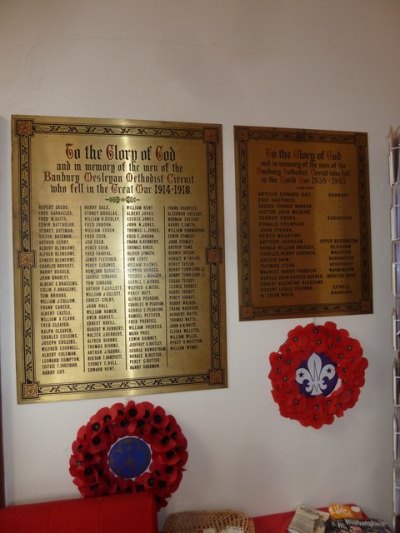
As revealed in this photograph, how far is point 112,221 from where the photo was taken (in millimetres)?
1376

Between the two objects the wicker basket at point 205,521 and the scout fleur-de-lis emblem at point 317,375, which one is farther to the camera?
the scout fleur-de-lis emblem at point 317,375

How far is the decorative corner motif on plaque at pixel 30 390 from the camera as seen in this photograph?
4.32ft

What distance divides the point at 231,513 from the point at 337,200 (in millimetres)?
1411

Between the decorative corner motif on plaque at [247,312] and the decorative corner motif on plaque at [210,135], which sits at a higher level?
the decorative corner motif on plaque at [210,135]

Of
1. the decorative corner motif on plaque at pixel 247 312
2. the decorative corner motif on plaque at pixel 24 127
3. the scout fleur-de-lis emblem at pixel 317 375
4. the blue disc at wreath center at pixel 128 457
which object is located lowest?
the blue disc at wreath center at pixel 128 457

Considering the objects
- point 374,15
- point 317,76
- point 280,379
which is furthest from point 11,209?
point 374,15

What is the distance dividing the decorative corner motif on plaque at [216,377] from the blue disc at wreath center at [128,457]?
0.36 m

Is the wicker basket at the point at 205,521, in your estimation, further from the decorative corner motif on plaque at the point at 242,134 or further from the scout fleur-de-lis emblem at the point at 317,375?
the decorative corner motif on plaque at the point at 242,134

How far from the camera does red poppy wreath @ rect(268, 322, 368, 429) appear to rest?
57.2 inches

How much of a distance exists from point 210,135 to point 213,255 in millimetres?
512

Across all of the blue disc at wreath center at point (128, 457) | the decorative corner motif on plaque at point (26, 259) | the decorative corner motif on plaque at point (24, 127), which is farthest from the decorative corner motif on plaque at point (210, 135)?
the blue disc at wreath center at point (128, 457)

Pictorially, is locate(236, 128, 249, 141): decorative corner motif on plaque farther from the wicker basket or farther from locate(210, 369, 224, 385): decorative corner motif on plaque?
the wicker basket

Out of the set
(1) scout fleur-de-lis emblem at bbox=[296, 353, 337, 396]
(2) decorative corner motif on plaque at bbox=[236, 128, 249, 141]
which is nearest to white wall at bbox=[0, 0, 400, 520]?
(2) decorative corner motif on plaque at bbox=[236, 128, 249, 141]

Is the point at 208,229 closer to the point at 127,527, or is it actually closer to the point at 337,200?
the point at 337,200
